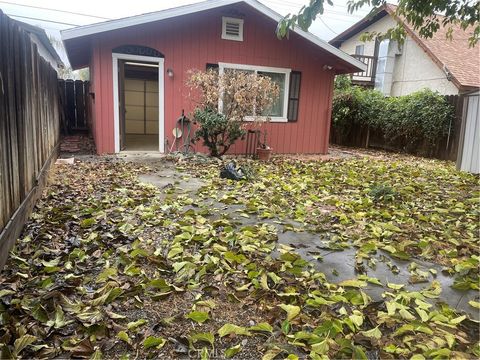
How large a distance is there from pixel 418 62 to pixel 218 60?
32.0ft

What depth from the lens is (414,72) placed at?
14625 millimetres

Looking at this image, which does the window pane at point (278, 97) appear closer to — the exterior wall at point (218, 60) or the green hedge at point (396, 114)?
the exterior wall at point (218, 60)

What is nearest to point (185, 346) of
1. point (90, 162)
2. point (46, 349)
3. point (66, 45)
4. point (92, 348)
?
point (92, 348)

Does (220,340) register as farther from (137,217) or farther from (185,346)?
(137,217)

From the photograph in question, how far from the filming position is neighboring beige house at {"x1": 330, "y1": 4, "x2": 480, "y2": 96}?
42.4 feet

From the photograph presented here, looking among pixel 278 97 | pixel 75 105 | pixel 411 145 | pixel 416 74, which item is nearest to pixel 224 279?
pixel 278 97

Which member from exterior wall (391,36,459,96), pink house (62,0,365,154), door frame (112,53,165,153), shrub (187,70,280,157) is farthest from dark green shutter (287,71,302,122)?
exterior wall (391,36,459,96)

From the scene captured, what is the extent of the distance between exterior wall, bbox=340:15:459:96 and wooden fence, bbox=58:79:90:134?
9974 millimetres

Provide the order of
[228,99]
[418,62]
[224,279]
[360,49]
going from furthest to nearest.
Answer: [360,49] < [418,62] < [228,99] < [224,279]

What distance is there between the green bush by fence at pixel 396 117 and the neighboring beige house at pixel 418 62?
1.42 metres

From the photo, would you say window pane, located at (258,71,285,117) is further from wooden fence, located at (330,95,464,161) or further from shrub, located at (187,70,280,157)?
wooden fence, located at (330,95,464,161)

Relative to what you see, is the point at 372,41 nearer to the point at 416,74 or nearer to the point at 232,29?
the point at 416,74

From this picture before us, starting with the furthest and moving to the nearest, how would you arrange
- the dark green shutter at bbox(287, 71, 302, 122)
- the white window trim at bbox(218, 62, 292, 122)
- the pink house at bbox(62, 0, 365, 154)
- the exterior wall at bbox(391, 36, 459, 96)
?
1. the exterior wall at bbox(391, 36, 459, 96)
2. the dark green shutter at bbox(287, 71, 302, 122)
3. the white window trim at bbox(218, 62, 292, 122)
4. the pink house at bbox(62, 0, 365, 154)

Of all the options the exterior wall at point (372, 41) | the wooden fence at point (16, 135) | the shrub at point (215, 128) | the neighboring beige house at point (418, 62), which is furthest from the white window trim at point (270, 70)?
the exterior wall at point (372, 41)
